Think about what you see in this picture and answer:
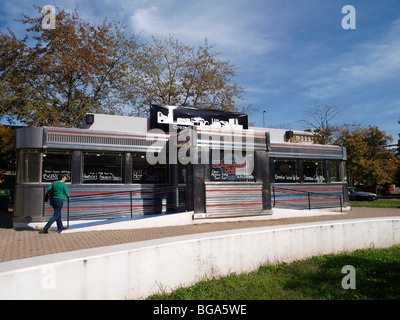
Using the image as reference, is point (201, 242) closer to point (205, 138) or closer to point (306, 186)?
point (205, 138)

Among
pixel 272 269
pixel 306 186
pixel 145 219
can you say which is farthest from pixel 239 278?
pixel 306 186

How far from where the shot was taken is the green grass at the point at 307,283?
4.57 meters

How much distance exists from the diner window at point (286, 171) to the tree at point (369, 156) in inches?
827

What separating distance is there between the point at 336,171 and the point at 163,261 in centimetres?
1306

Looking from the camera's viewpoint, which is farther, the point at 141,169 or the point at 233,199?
the point at 141,169

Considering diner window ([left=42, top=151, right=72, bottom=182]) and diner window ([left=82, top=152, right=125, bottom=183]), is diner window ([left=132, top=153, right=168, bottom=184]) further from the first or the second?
diner window ([left=42, top=151, right=72, bottom=182])

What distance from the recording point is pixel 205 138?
1071 centimetres

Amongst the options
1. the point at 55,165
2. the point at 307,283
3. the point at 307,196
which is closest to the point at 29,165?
the point at 55,165

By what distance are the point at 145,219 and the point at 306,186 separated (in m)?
7.92

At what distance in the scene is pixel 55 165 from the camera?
1023 cm

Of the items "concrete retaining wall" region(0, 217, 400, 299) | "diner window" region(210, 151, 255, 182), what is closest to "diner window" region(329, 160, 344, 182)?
"diner window" region(210, 151, 255, 182)

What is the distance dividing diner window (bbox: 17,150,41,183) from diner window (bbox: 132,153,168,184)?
311cm

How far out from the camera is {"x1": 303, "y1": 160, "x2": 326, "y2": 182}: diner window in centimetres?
1419

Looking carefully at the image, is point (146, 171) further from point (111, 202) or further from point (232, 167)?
point (232, 167)
